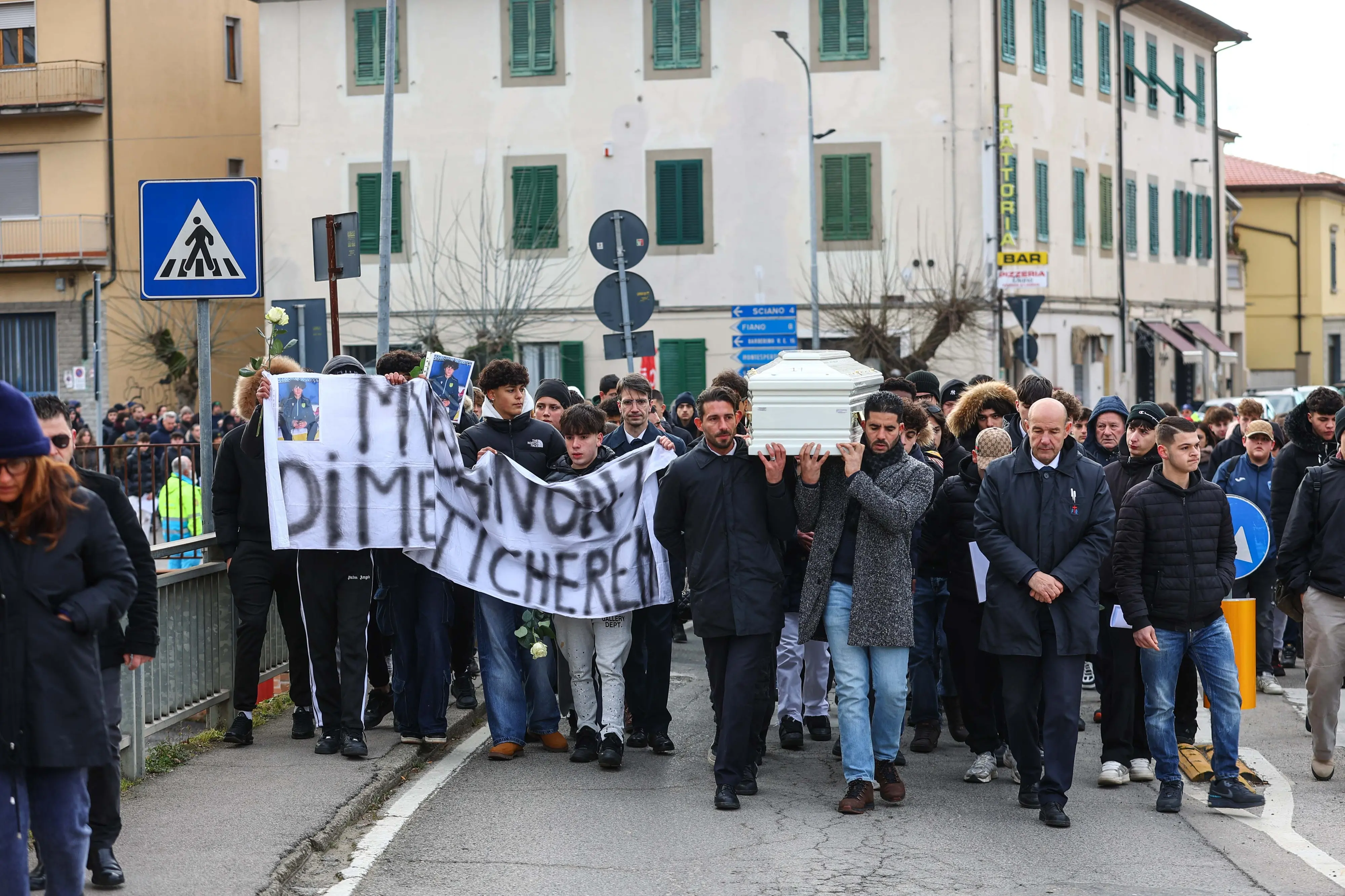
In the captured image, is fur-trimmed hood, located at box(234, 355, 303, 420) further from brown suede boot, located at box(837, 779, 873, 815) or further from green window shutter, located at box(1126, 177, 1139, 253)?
green window shutter, located at box(1126, 177, 1139, 253)

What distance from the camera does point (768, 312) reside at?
23125mm

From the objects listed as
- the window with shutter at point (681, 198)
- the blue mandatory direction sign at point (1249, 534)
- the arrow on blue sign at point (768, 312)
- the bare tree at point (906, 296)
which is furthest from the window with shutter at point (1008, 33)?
the blue mandatory direction sign at point (1249, 534)

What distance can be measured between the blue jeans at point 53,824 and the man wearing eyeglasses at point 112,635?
998 millimetres

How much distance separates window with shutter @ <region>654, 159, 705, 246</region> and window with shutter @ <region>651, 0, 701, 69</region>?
1997mm

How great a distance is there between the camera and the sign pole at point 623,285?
51.3 feet

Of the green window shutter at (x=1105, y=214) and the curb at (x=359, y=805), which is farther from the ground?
the green window shutter at (x=1105, y=214)

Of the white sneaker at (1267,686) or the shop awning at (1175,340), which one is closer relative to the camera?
the white sneaker at (1267,686)

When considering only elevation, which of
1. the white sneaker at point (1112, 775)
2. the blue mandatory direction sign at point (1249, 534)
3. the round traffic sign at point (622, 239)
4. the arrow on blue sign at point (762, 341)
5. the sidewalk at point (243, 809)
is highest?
the round traffic sign at point (622, 239)

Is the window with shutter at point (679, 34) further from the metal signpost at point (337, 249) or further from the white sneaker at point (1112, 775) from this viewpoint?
the white sneaker at point (1112, 775)

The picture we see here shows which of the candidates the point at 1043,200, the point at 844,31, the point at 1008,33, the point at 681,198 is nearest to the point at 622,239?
the point at 681,198

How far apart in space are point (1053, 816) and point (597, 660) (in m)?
2.68

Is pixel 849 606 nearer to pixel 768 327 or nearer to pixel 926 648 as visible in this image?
pixel 926 648

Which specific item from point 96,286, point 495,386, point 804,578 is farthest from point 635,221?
point 96,286

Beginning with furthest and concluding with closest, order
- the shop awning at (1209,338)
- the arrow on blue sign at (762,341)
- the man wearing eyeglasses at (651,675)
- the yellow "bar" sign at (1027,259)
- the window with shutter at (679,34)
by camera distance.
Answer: the shop awning at (1209,338), the window with shutter at (679,34), the yellow "bar" sign at (1027,259), the arrow on blue sign at (762,341), the man wearing eyeglasses at (651,675)
